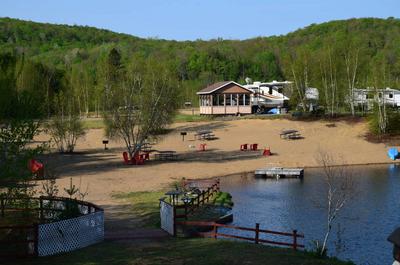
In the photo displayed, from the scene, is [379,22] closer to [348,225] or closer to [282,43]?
[282,43]

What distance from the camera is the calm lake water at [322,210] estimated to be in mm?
21344

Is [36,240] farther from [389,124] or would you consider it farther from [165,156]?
[389,124]

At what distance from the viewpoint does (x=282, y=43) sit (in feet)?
603

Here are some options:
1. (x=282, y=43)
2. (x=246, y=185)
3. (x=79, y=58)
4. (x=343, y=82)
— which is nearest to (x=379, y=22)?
(x=282, y=43)

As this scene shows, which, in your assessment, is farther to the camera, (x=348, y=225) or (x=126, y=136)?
(x=126, y=136)

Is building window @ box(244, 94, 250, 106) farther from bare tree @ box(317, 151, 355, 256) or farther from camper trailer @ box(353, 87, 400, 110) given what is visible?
bare tree @ box(317, 151, 355, 256)

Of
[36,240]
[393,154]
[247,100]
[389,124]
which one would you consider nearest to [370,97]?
[389,124]

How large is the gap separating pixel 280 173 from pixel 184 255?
995 inches

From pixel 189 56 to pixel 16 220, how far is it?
480ft

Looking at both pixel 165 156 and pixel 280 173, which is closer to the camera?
pixel 280 173

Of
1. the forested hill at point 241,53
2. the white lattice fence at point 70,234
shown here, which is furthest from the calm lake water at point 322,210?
the forested hill at point 241,53

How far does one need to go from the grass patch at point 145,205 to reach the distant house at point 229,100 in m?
45.0

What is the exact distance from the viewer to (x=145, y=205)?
28.1 meters

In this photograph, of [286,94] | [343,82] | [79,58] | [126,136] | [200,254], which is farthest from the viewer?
[79,58]
